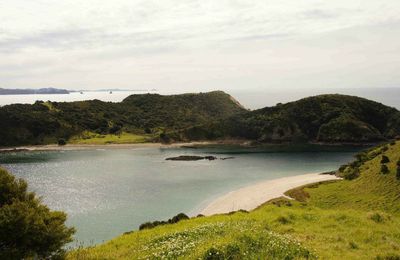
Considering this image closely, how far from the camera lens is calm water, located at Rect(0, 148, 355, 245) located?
68.1 m

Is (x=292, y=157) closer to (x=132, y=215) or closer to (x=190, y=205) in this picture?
(x=190, y=205)

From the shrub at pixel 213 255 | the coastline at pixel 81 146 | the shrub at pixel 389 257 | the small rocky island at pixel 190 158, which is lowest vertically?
the small rocky island at pixel 190 158

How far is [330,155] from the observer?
144m

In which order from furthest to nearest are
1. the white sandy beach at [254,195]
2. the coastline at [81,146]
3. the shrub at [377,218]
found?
the coastline at [81,146], the white sandy beach at [254,195], the shrub at [377,218]

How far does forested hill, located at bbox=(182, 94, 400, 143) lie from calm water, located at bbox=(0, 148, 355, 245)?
90.6ft

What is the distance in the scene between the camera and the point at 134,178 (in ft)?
348

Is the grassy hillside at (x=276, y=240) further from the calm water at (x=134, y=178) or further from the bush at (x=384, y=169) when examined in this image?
the bush at (x=384, y=169)

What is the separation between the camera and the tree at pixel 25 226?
1883 centimetres

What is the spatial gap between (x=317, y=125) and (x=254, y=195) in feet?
383

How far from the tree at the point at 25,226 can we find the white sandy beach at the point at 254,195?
4646cm

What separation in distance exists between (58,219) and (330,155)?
444 feet

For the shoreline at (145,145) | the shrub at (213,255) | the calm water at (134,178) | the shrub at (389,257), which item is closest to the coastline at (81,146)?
the shoreline at (145,145)

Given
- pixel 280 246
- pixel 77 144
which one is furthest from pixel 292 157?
pixel 280 246

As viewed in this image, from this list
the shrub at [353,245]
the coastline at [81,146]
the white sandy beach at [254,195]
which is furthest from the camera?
the coastline at [81,146]
